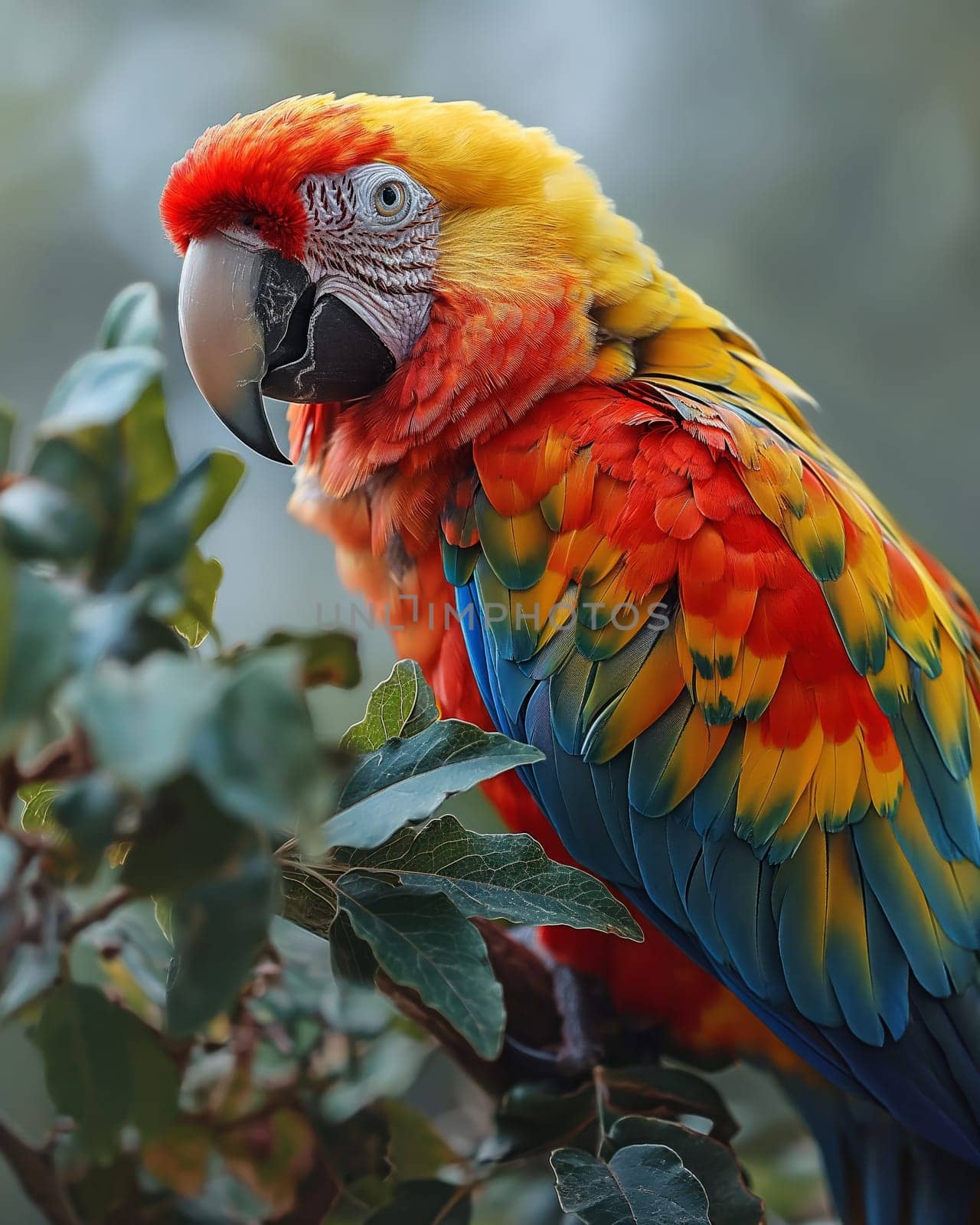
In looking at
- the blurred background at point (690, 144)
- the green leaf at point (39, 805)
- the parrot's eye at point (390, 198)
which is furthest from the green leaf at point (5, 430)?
the blurred background at point (690, 144)

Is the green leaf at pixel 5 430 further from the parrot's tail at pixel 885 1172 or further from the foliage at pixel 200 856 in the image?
the parrot's tail at pixel 885 1172

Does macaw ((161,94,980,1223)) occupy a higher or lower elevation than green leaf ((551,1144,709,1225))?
higher

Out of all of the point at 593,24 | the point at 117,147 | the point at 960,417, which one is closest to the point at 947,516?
the point at 960,417

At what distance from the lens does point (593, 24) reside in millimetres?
2879

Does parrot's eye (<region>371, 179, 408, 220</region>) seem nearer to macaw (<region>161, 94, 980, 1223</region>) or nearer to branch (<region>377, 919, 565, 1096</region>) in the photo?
macaw (<region>161, 94, 980, 1223</region>)

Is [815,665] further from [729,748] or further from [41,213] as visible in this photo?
[41,213]

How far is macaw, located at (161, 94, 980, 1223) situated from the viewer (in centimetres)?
88

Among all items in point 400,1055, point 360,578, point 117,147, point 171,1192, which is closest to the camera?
point 171,1192

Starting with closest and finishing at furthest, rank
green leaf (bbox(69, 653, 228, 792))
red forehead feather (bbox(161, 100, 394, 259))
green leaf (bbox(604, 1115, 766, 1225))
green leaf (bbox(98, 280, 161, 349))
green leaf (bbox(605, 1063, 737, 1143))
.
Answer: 1. green leaf (bbox(69, 653, 228, 792))
2. green leaf (bbox(98, 280, 161, 349))
3. green leaf (bbox(604, 1115, 766, 1225))
4. green leaf (bbox(605, 1063, 737, 1143))
5. red forehead feather (bbox(161, 100, 394, 259))

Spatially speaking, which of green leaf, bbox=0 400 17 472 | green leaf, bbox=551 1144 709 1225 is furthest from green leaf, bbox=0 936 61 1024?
green leaf, bbox=551 1144 709 1225

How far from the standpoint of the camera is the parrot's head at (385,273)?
3.18 ft

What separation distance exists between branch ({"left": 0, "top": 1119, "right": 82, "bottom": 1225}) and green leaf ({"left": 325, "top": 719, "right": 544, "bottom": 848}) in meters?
0.33

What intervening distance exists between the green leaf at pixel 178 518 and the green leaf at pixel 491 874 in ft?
0.73

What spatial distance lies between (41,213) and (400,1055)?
2401mm
